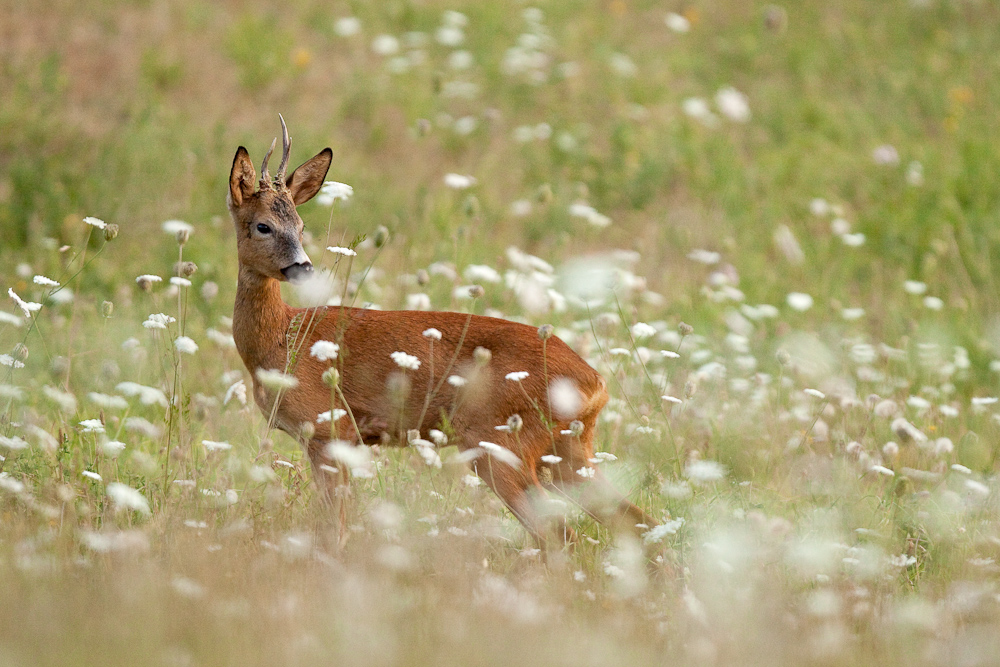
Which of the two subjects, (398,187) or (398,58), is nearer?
(398,187)

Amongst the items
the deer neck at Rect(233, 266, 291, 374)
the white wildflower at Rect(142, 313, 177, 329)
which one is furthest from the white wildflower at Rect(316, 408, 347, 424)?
the white wildflower at Rect(142, 313, 177, 329)

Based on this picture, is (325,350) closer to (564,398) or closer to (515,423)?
(515,423)

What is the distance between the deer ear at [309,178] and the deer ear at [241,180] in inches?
6.1

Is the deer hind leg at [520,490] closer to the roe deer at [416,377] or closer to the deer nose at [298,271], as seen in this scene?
the roe deer at [416,377]

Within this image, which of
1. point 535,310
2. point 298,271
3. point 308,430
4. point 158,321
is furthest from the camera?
point 535,310

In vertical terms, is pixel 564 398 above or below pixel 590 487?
above

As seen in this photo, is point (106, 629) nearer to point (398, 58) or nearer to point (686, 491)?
point (686, 491)

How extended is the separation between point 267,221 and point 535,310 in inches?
79.7

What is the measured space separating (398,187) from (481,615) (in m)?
6.40

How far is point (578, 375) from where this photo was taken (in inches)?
185

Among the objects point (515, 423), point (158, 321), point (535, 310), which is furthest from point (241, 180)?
point (535, 310)

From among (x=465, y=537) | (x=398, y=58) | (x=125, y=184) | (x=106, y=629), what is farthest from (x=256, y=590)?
(x=398, y=58)

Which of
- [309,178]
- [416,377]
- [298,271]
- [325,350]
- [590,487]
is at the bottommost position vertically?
[590,487]

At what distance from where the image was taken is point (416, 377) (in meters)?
4.73
